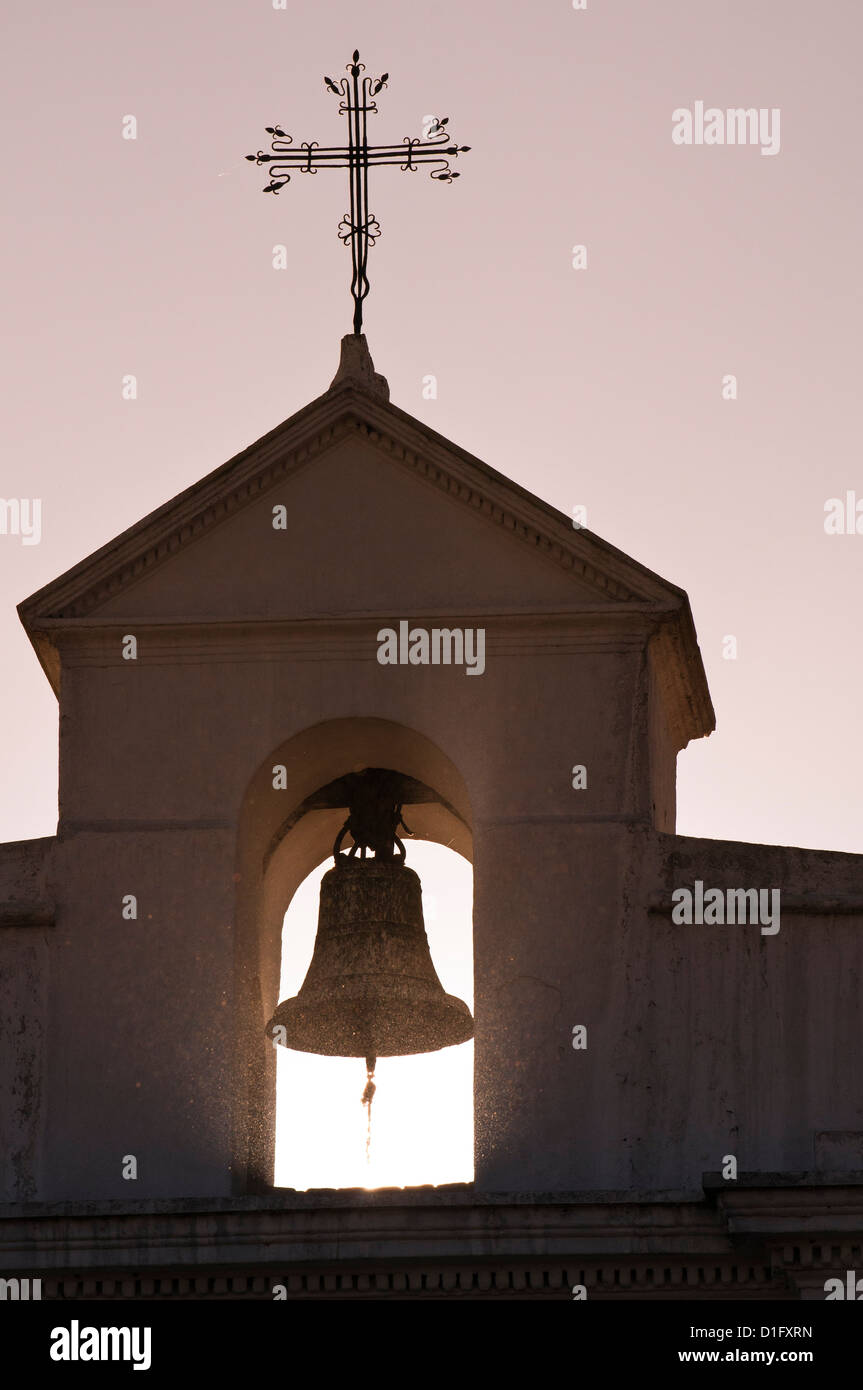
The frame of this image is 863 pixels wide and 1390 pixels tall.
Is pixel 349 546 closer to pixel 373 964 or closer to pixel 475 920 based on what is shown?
pixel 475 920

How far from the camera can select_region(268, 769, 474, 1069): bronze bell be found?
18.3 meters

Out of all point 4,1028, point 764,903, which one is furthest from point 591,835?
point 4,1028

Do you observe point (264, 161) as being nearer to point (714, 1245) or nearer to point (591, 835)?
point (591, 835)

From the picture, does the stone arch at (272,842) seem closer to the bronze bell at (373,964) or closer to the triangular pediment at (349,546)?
the bronze bell at (373,964)

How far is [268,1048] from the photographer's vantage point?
18016 mm

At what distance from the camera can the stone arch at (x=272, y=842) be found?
17234 millimetres

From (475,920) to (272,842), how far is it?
1657mm

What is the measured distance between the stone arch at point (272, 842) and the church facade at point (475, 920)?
0.11 ft

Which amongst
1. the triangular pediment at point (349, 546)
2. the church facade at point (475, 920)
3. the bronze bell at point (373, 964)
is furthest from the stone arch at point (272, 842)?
the triangular pediment at point (349, 546)

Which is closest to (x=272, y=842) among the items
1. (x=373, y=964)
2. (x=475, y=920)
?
(x=373, y=964)

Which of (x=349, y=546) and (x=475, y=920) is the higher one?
(x=349, y=546)

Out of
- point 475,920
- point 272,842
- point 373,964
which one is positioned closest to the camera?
point 475,920

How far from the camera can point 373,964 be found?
60.1 ft
